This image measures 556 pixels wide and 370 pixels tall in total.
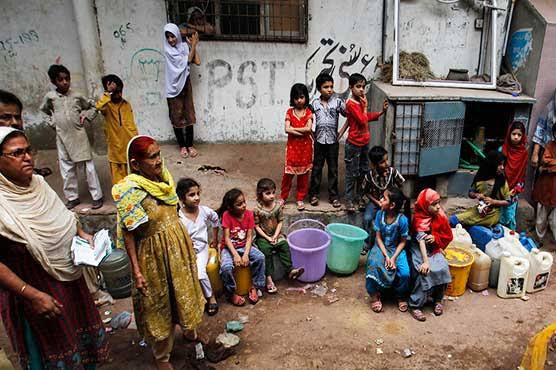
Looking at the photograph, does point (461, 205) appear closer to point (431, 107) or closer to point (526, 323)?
point (431, 107)

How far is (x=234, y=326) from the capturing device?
3561 mm

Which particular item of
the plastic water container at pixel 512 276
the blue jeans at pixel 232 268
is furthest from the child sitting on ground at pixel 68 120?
the plastic water container at pixel 512 276

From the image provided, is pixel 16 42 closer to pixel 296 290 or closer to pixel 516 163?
pixel 296 290

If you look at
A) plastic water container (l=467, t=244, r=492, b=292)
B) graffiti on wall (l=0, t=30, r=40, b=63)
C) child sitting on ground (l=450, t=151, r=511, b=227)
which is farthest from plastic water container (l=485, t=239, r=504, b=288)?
graffiti on wall (l=0, t=30, r=40, b=63)

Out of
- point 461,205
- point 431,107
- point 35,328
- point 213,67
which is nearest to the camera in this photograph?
point 35,328

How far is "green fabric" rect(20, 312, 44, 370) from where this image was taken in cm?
226

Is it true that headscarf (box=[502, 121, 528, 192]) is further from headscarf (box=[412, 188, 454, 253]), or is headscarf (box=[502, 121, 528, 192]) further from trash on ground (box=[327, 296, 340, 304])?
trash on ground (box=[327, 296, 340, 304])

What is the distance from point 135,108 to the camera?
6367 mm

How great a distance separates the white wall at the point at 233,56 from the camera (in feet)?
19.4

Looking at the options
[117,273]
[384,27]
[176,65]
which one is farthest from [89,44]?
[384,27]

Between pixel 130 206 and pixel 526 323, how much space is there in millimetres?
3571

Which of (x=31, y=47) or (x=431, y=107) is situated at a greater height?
(x=31, y=47)

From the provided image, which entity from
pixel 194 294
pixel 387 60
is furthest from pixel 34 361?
pixel 387 60

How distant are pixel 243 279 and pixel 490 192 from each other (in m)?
2.97
